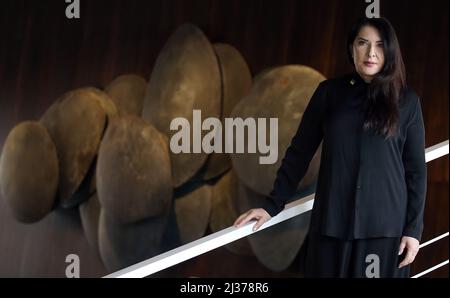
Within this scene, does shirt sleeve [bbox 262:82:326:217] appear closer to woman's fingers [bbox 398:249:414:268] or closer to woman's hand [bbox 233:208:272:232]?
woman's hand [bbox 233:208:272:232]

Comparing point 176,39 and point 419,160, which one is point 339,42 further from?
point 419,160

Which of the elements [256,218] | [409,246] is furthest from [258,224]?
[409,246]

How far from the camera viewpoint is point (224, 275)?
2.42 m

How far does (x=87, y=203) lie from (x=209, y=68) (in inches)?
30.0

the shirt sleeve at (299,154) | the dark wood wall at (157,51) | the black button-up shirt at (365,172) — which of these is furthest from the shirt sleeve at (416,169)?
the dark wood wall at (157,51)

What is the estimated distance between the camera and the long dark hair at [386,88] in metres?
0.94

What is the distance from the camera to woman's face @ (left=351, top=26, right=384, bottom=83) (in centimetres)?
95

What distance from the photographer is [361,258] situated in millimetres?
977

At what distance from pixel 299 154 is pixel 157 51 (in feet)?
4.83

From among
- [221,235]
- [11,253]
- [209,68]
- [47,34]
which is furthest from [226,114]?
[221,235]

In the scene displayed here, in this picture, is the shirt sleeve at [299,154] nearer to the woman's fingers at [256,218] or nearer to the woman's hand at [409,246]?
the woman's fingers at [256,218]

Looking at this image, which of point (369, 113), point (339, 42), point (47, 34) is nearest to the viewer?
point (369, 113)

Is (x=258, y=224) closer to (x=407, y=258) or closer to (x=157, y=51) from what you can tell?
(x=407, y=258)

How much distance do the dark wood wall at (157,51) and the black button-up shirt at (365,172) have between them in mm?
1201
